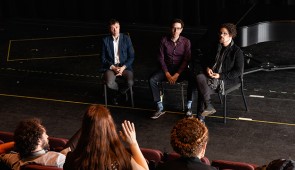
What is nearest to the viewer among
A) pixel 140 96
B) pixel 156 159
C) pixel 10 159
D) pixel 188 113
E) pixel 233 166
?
pixel 10 159

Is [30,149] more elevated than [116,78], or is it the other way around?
[116,78]

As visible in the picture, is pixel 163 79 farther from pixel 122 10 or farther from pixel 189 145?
pixel 122 10

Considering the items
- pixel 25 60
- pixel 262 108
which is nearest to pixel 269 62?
pixel 262 108

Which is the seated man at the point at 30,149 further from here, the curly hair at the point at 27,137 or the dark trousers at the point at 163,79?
the dark trousers at the point at 163,79

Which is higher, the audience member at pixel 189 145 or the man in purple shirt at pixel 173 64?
Result: the man in purple shirt at pixel 173 64

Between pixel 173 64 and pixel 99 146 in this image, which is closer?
pixel 99 146

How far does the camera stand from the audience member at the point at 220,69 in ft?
21.0

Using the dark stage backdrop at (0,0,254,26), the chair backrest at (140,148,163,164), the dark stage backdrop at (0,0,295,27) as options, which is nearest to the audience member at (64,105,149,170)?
the chair backrest at (140,148,163,164)

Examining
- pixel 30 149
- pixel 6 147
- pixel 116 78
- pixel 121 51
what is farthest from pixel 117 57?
pixel 30 149

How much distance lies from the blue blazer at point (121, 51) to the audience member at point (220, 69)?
1.07 meters

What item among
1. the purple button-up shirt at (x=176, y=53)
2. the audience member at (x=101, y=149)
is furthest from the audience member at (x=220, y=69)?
the audience member at (x=101, y=149)

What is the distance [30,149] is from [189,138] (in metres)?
1.27

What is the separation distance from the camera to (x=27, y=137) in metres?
4.00

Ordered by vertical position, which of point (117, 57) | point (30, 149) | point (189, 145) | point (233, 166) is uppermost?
point (117, 57)
